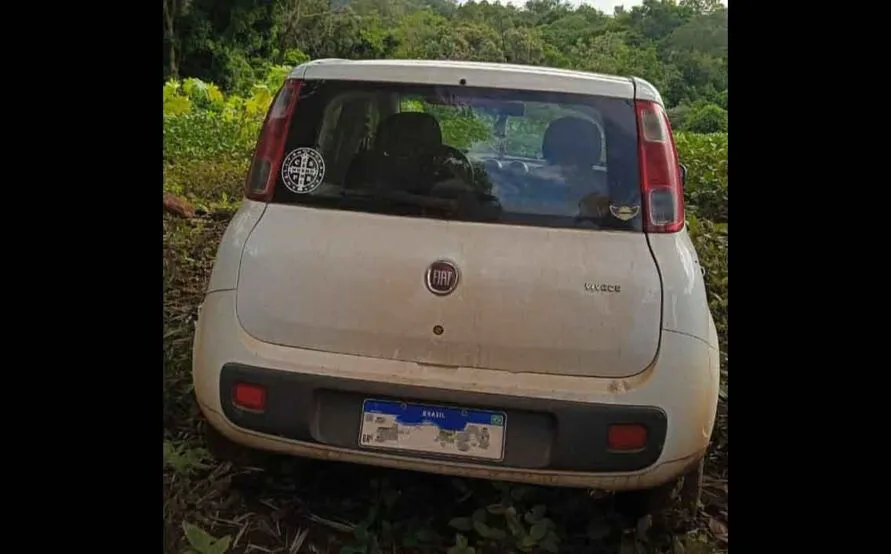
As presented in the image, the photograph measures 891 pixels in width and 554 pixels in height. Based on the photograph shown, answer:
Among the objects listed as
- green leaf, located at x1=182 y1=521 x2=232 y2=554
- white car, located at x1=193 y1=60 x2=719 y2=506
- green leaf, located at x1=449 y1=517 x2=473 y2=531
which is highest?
white car, located at x1=193 y1=60 x2=719 y2=506

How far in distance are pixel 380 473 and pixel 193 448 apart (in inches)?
23.3

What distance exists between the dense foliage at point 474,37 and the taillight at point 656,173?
1.09ft

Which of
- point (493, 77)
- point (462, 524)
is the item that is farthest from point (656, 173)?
point (462, 524)

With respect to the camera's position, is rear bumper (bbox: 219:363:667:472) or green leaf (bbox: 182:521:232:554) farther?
green leaf (bbox: 182:521:232:554)

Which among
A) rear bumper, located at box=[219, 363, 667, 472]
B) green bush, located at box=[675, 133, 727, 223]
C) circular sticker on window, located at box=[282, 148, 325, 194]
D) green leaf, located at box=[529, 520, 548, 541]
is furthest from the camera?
green bush, located at box=[675, 133, 727, 223]

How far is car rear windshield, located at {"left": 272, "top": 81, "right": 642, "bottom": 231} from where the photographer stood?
2.02m

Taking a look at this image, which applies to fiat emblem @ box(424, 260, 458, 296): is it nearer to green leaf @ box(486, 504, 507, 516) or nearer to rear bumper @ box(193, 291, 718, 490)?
rear bumper @ box(193, 291, 718, 490)

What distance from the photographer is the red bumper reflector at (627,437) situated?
1.94 meters

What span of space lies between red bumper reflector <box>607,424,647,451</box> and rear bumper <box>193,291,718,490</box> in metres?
0.02

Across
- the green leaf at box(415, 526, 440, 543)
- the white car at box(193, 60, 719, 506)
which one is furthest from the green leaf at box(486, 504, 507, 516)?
the white car at box(193, 60, 719, 506)

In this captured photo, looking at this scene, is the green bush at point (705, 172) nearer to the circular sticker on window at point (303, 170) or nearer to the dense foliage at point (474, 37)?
the dense foliage at point (474, 37)

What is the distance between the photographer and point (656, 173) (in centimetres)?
203

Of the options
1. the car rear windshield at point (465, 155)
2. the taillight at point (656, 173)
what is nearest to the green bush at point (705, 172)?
the taillight at point (656, 173)
